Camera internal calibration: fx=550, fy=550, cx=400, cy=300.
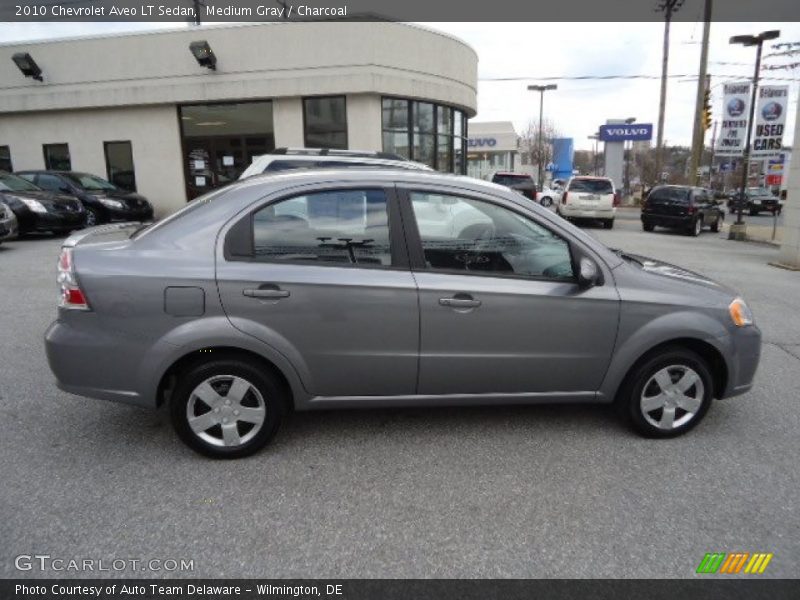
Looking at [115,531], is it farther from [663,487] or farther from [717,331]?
[717,331]

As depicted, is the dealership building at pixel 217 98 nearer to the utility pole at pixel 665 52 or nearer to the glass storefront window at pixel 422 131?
the glass storefront window at pixel 422 131

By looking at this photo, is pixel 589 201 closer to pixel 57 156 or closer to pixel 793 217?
pixel 793 217

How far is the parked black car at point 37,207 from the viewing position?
12.4m

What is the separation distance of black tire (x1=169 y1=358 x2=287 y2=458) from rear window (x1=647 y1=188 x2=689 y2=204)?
18.0 m

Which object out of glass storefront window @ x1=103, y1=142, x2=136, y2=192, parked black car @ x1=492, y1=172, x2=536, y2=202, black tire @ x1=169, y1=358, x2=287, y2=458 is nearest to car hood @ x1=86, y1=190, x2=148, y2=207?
glass storefront window @ x1=103, y1=142, x2=136, y2=192

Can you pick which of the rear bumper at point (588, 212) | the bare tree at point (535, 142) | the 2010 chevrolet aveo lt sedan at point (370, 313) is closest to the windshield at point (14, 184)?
the 2010 chevrolet aveo lt sedan at point (370, 313)

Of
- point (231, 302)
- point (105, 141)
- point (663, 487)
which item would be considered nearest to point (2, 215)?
point (105, 141)

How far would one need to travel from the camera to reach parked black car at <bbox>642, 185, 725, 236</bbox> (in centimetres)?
1769

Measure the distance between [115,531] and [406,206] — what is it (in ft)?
7.50

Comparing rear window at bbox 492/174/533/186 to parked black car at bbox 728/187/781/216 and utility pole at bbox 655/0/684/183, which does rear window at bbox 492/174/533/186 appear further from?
parked black car at bbox 728/187/781/216

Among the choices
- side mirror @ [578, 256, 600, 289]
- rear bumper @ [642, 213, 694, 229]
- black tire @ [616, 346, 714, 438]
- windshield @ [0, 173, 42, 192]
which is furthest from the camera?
rear bumper @ [642, 213, 694, 229]

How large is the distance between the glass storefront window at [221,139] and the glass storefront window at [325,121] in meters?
1.19

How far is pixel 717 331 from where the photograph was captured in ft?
11.5
